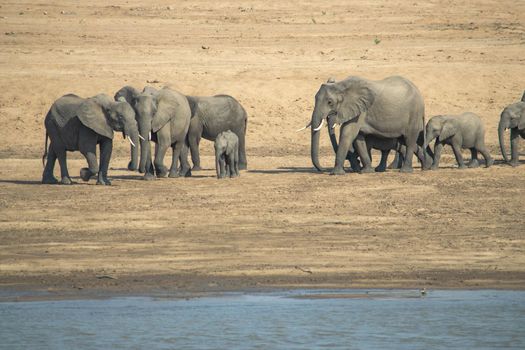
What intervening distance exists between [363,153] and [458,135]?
1836mm

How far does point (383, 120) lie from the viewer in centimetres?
2278

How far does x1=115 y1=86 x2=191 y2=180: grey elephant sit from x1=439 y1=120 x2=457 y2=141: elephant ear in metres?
4.11

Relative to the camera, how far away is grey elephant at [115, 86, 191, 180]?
71.4 ft

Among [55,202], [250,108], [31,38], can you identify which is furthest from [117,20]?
[55,202]

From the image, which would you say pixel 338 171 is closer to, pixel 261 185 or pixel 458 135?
pixel 261 185

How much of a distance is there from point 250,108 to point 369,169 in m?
9.35

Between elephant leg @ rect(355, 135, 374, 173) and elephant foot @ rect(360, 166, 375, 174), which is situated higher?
elephant leg @ rect(355, 135, 374, 173)

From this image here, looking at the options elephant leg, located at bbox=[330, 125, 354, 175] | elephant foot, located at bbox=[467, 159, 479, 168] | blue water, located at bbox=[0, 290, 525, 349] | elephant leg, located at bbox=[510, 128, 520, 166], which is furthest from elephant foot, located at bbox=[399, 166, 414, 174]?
blue water, located at bbox=[0, 290, 525, 349]

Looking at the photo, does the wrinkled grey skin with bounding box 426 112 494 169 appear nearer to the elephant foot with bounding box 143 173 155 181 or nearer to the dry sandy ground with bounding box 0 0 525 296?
the dry sandy ground with bounding box 0 0 525 296

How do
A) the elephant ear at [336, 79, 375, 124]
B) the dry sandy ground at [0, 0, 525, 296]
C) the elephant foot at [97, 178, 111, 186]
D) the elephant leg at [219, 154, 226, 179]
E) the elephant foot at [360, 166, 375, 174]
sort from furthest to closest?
the elephant ear at [336, 79, 375, 124]
the elephant foot at [360, 166, 375, 174]
the elephant leg at [219, 154, 226, 179]
the elephant foot at [97, 178, 111, 186]
the dry sandy ground at [0, 0, 525, 296]

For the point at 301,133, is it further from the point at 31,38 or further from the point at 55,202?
the point at 31,38

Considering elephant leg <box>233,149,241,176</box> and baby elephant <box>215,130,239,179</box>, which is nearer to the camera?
baby elephant <box>215,130,239,179</box>

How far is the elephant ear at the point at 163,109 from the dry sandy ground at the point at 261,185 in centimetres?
116

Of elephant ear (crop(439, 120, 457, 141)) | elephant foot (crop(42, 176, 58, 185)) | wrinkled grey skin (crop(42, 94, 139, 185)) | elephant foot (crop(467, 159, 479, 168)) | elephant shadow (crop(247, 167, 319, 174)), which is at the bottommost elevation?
elephant shadow (crop(247, 167, 319, 174))
